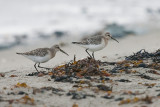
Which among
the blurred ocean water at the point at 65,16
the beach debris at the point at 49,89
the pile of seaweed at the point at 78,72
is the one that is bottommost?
the beach debris at the point at 49,89

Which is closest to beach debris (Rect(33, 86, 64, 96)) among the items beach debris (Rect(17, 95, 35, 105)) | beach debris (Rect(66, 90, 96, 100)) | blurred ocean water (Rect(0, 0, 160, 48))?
beach debris (Rect(66, 90, 96, 100))

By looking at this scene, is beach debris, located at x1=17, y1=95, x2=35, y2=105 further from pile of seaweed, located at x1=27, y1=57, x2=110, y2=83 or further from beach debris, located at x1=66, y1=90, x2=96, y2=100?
pile of seaweed, located at x1=27, y1=57, x2=110, y2=83

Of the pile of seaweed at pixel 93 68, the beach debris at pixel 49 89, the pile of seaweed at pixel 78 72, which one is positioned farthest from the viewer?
the pile of seaweed at pixel 93 68

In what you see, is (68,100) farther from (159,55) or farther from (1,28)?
(1,28)

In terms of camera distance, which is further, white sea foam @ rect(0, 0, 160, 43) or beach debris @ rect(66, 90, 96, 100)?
white sea foam @ rect(0, 0, 160, 43)

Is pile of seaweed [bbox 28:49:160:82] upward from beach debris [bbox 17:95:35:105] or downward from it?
upward

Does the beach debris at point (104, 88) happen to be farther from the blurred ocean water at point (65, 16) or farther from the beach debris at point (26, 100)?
the blurred ocean water at point (65, 16)

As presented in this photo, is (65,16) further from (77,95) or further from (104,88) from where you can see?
(77,95)

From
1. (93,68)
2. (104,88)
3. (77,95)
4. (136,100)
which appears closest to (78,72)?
(93,68)

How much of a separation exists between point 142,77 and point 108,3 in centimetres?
1756

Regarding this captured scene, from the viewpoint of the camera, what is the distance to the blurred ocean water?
19453 millimetres

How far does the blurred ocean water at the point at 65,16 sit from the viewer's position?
19453 millimetres

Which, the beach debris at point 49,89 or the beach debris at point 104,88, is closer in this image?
the beach debris at point 49,89

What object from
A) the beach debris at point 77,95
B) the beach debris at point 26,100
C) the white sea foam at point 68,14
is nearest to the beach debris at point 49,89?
the beach debris at point 77,95
